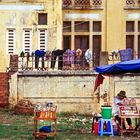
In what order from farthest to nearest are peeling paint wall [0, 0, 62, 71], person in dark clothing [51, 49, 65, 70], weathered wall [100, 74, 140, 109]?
peeling paint wall [0, 0, 62, 71] < person in dark clothing [51, 49, 65, 70] < weathered wall [100, 74, 140, 109]

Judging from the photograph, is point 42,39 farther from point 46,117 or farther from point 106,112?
point 46,117

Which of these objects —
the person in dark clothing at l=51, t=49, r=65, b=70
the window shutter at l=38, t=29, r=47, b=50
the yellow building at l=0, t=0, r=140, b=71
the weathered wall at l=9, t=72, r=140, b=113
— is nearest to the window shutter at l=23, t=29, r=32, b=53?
the window shutter at l=38, t=29, r=47, b=50

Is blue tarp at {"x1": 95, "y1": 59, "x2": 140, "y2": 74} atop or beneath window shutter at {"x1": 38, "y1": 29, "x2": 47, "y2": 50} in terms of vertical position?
beneath

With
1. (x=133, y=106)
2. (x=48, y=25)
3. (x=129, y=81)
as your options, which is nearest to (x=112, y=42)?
(x=48, y=25)

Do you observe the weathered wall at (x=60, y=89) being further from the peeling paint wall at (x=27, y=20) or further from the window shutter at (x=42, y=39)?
the window shutter at (x=42, y=39)

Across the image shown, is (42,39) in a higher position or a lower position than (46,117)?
higher

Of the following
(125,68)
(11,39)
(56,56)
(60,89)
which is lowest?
(60,89)

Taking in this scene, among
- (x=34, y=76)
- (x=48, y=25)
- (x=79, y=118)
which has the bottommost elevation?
(x=79, y=118)

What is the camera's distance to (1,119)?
78.1 feet

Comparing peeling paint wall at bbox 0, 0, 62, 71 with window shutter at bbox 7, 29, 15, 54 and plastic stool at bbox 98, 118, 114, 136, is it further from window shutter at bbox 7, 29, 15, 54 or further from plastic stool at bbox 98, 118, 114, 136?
plastic stool at bbox 98, 118, 114, 136

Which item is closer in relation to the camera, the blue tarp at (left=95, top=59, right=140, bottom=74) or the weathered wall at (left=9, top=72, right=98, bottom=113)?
the blue tarp at (left=95, top=59, right=140, bottom=74)

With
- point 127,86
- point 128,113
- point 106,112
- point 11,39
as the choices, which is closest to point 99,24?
point 11,39

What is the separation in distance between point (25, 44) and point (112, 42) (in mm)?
5232

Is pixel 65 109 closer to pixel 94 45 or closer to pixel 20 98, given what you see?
pixel 20 98
